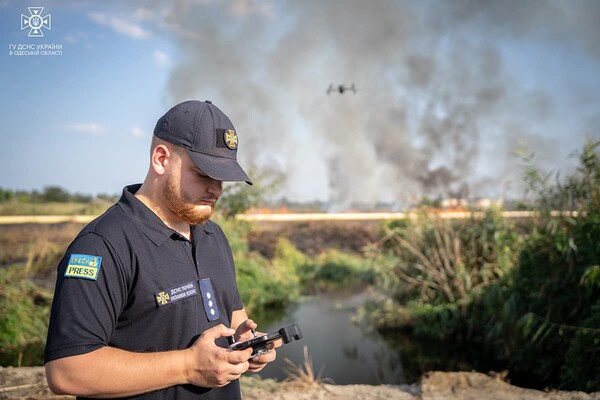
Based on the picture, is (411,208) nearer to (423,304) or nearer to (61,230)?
(423,304)

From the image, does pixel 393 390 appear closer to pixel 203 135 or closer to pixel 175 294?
pixel 175 294

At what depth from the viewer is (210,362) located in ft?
4.88

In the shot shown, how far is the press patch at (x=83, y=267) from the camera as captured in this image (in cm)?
144

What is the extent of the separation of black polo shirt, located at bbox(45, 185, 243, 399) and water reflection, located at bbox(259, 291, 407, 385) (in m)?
5.57

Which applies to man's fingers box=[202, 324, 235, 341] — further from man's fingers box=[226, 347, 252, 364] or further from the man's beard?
the man's beard

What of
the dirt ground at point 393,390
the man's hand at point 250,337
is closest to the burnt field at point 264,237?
the dirt ground at point 393,390

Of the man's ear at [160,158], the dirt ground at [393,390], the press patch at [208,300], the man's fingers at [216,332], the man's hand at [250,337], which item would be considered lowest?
the dirt ground at [393,390]

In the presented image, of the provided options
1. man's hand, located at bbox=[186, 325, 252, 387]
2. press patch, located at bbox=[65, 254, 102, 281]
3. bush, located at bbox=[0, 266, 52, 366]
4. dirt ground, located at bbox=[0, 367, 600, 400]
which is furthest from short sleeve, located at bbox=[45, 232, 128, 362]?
bush, located at bbox=[0, 266, 52, 366]

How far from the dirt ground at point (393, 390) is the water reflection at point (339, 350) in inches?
70.9

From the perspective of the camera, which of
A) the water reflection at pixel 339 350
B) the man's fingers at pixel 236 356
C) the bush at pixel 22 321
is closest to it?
the man's fingers at pixel 236 356

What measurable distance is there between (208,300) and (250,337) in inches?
9.1

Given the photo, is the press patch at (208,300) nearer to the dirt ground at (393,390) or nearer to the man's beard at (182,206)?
the man's beard at (182,206)

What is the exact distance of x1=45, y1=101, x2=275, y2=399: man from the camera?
1.42 m

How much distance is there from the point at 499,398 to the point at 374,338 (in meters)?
4.85
